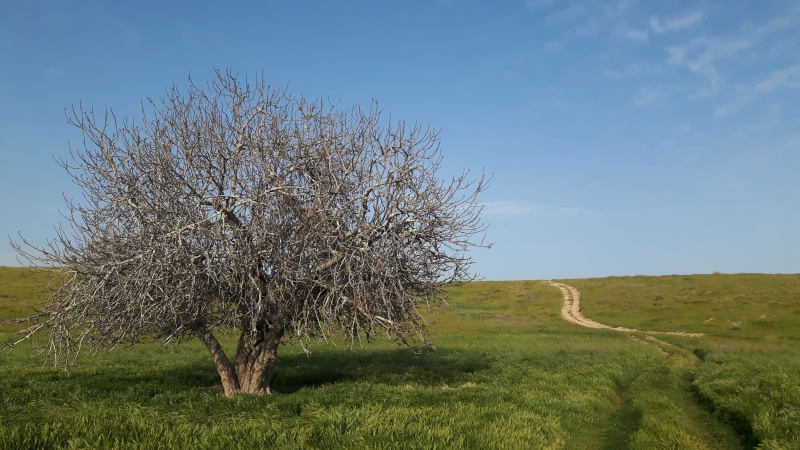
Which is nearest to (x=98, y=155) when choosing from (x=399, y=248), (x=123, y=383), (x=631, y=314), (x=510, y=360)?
(x=123, y=383)

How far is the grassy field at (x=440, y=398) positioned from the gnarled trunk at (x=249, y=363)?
0.82 meters

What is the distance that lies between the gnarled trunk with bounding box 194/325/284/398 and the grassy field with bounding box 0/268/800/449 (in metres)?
0.82

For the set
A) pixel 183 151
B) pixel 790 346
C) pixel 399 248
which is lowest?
pixel 790 346

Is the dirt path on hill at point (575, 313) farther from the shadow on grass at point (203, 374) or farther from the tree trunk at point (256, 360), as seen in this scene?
the tree trunk at point (256, 360)

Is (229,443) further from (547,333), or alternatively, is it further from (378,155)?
(547,333)

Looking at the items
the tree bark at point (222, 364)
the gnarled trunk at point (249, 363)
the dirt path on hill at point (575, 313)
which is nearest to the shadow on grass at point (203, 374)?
the tree bark at point (222, 364)

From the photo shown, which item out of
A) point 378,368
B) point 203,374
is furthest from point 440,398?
point 203,374

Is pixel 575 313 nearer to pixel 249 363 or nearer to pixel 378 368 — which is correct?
pixel 378 368

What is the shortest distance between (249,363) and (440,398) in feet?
21.0

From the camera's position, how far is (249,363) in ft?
58.7

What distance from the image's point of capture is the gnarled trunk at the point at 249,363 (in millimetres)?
17562

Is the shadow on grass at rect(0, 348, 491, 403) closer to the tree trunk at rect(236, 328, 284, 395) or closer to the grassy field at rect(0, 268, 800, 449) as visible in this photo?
the grassy field at rect(0, 268, 800, 449)

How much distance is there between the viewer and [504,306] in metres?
77.5

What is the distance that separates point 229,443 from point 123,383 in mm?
11432
